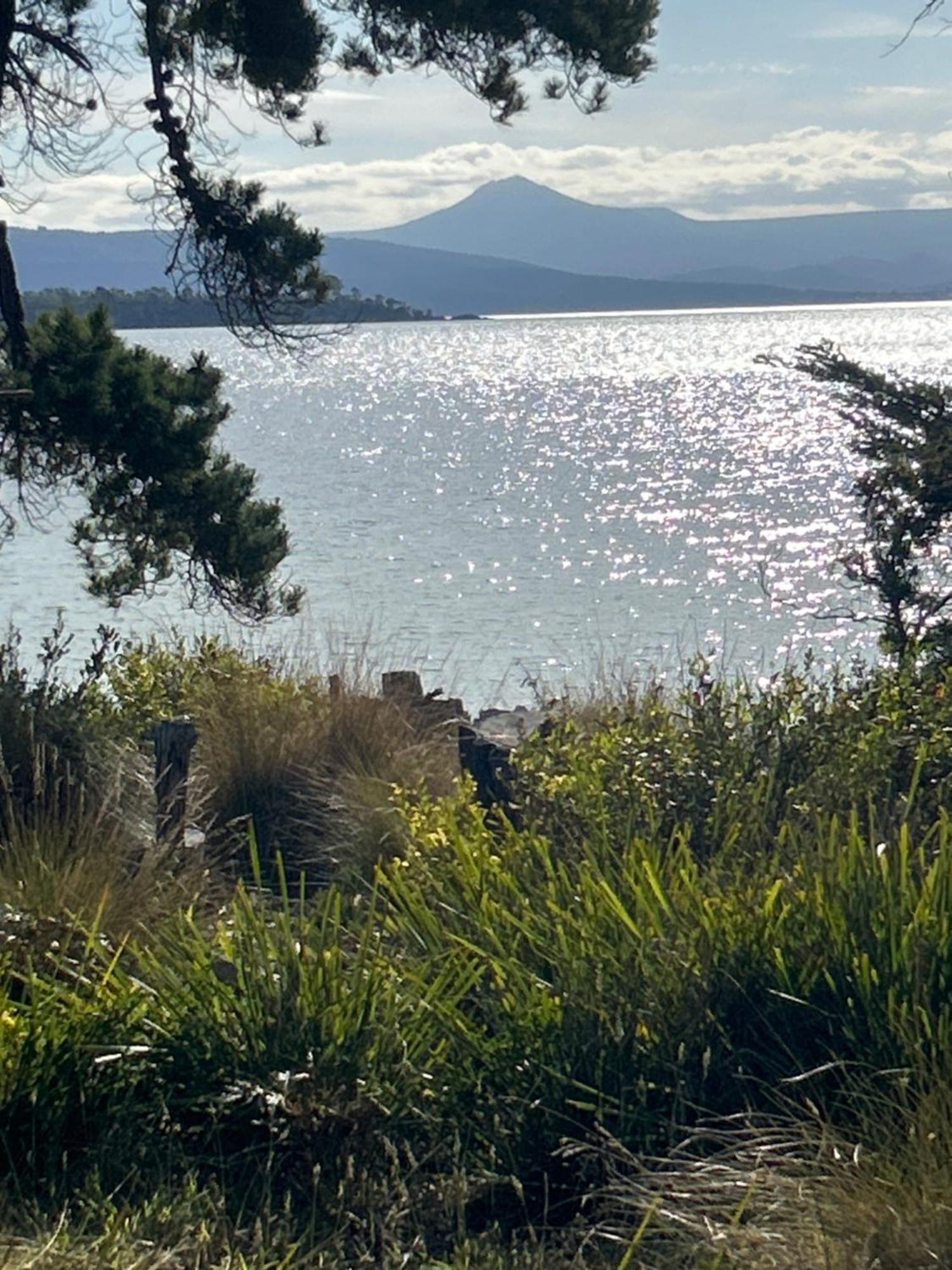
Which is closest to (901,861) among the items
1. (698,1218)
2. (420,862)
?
(698,1218)

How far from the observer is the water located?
78.9 feet

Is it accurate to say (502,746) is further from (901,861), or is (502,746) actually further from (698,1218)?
(698,1218)

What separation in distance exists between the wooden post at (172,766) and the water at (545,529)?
250 cm

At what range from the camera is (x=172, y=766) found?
6.95 m

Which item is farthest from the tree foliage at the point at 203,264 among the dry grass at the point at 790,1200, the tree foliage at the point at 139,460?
the dry grass at the point at 790,1200

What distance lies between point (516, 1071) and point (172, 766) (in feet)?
11.8

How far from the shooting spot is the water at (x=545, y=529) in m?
24.0

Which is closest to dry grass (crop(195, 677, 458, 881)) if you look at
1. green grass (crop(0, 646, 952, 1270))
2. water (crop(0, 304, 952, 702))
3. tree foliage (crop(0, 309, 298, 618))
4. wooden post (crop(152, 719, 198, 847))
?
wooden post (crop(152, 719, 198, 847))

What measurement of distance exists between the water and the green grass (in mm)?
3873

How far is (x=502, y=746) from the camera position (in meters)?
6.74

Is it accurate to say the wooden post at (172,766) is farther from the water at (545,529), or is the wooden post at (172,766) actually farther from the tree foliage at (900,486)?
the tree foliage at (900,486)

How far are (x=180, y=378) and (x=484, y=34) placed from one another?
262cm

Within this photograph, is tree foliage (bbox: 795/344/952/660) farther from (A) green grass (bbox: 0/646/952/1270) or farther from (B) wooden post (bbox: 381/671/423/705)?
(A) green grass (bbox: 0/646/952/1270)

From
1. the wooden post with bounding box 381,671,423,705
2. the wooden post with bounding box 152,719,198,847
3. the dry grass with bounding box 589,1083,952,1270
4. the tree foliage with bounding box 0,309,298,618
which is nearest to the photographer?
the dry grass with bounding box 589,1083,952,1270
